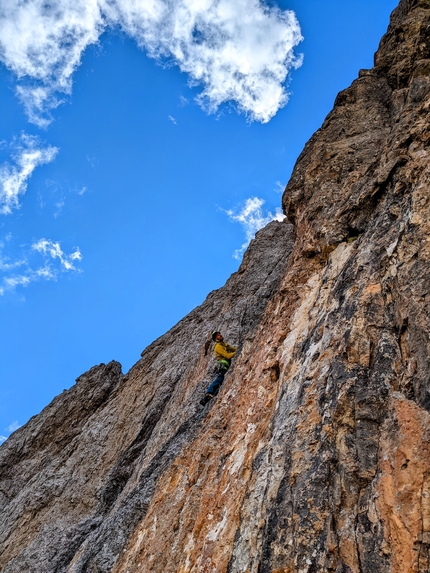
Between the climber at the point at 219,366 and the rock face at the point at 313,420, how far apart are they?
0.75m

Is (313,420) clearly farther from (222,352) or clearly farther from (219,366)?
(219,366)

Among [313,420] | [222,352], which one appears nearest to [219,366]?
[222,352]

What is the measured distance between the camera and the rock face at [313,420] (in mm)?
7047

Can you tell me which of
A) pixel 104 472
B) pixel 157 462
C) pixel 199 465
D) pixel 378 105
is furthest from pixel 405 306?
pixel 104 472

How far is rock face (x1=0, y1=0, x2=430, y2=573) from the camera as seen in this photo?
705 centimetres

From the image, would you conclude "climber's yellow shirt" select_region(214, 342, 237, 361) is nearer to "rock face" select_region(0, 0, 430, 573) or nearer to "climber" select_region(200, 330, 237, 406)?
"climber" select_region(200, 330, 237, 406)

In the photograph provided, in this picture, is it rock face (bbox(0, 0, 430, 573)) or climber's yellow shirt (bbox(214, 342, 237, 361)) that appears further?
climber's yellow shirt (bbox(214, 342, 237, 361))

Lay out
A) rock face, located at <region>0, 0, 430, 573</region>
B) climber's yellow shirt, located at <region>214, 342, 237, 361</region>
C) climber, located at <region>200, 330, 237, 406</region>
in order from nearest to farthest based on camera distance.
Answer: rock face, located at <region>0, 0, 430, 573</region>
climber, located at <region>200, 330, 237, 406</region>
climber's yellow shirt, located at <region>214, 342, 237, 361</region>

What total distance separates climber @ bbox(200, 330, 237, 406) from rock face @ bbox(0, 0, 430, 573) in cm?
75

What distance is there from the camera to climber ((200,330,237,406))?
15948mm

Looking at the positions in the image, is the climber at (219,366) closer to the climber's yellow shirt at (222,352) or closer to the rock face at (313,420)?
the climber's yellow shirt at (222,352)

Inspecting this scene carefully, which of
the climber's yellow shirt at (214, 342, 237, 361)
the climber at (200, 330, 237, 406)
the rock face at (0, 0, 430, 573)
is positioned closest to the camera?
the rock face at (0, 0, 430, 573)

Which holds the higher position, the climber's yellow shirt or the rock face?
the climber's yellow shirt

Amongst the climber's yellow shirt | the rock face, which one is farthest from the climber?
the rock face
